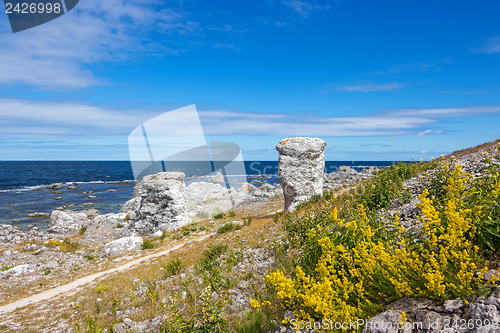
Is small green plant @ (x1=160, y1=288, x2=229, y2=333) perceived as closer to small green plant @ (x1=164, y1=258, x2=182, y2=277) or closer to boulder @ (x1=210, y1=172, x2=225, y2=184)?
small green plant @ (x1=164, y1=258, x2=182, y2=277)

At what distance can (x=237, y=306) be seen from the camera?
6.61m

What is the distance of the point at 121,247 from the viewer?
67.4 feet

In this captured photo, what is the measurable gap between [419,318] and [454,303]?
0.52m

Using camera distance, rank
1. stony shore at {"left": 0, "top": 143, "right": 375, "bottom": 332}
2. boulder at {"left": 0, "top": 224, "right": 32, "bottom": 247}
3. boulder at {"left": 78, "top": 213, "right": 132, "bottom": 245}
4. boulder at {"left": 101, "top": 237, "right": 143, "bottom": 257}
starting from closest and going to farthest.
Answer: stony shore at {"left": 0, "top": 143, "right": 375, "bottom": 332} < boulder at {"left": 101, "top": 237, "right": 143, "bottom": 257} < boulder at {"left": 78, "top": 213, "right": 132, "bottom": 245} < boulder at {"left": 0, "top": 224, "right": 32, "bottom": 247}

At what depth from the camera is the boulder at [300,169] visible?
19.5 meters

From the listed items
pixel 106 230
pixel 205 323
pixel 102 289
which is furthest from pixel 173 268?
pixel 106 230

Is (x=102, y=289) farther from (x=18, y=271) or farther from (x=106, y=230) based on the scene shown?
(x=106, y=230)

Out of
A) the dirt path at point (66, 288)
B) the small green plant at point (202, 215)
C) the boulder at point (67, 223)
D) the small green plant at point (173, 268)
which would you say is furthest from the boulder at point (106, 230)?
the small green plant at point (173, 268)

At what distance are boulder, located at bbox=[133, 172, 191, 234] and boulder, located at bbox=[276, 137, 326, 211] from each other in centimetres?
1085

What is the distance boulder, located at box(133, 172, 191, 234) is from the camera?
25406 millimetres

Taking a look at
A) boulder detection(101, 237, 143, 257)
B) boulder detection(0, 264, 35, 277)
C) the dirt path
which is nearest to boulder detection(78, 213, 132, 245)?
boulder detection(101, 237, 143, 257)

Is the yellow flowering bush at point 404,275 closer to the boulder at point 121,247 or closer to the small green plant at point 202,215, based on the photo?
the boulder at point 121,247

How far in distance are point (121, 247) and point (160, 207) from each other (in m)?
5.70

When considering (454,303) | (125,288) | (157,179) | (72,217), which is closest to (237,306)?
(454,303)
